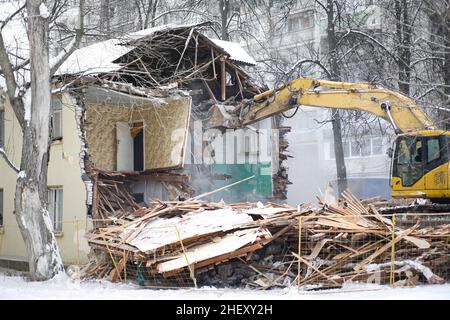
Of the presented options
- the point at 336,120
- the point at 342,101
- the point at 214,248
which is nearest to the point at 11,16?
the point at 214,248

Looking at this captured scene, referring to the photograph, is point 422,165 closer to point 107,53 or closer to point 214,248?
point 214,248

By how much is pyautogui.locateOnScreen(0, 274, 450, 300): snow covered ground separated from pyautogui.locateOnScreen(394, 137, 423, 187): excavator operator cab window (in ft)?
14.5

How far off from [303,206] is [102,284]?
4897 mm

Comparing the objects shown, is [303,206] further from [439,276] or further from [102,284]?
[102,284]

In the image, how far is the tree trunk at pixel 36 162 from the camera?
48.5ft

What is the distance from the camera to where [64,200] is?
19328 mm

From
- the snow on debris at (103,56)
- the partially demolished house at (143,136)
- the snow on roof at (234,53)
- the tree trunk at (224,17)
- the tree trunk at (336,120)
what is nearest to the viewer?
the snow on debris at (103,56)

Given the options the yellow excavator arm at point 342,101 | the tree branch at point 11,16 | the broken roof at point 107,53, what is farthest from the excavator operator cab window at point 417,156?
the tree branch at point 11,16

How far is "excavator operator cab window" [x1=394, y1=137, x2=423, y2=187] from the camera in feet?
54.6

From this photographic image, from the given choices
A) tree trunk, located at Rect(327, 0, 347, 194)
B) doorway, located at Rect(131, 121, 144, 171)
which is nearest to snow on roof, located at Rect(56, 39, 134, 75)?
doorway, located at Rect(131, 121, 144, 171)

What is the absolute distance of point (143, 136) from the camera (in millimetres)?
21094

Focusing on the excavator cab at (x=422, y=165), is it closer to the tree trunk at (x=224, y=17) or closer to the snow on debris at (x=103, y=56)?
the snow on debris at (x=103, y=56)

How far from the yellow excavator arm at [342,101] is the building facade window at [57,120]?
566cm
